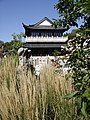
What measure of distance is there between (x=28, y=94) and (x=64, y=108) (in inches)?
18.2

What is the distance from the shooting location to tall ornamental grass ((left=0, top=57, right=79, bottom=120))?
2367mm

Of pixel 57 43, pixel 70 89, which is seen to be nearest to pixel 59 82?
pixel 70 89

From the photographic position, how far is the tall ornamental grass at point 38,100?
7.77 ft

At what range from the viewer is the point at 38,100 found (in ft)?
8.35

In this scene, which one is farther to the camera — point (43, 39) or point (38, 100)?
point (43, 39)

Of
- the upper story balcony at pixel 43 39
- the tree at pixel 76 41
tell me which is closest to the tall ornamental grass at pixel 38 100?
the tree at pixel 76 41

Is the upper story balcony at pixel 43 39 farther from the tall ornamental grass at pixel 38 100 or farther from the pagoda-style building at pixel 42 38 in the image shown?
the tall ornamental grass at pixel 38 100

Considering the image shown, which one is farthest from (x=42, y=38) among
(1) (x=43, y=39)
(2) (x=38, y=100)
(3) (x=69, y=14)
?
(3) (x=69, y=14)

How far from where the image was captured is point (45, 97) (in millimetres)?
2596

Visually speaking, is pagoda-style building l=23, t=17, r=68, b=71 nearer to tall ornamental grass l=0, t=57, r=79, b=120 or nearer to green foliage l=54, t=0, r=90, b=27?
tall ornamental grass l=0, t=57, r=79, b=120

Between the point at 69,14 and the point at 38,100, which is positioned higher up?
the point at 69,14

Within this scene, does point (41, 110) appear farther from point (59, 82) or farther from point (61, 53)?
point (61, 53)

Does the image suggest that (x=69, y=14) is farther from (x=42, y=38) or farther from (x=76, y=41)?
(x=42, y=38)

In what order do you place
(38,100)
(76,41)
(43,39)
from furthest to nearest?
(43,39) < (38,100) < (76,41)
